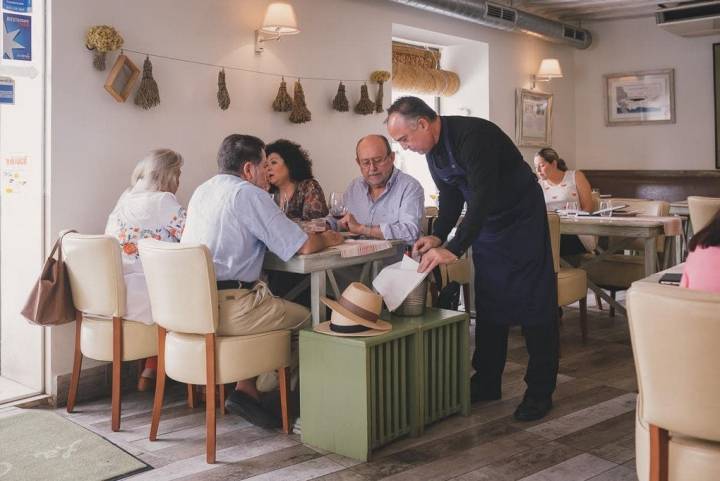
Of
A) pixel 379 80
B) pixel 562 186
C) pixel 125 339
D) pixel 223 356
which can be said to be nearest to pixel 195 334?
pixel 223 356

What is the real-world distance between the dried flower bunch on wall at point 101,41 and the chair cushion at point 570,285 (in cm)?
303

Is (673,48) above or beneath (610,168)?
above

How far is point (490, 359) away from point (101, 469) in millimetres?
1903

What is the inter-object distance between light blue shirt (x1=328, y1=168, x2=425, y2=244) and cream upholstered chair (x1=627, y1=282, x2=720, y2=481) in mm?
2142

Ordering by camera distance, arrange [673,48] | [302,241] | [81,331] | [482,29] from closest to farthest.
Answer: [302,241] → [81,331] → [482,29] → [673,48]

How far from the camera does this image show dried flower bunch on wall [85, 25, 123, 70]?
12.6 ft

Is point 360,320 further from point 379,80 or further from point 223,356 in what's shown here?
point 379,80

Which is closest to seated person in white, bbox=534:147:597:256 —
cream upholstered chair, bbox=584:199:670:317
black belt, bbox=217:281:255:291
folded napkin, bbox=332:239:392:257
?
cream upholstered chair, bbox=584:199:670:317

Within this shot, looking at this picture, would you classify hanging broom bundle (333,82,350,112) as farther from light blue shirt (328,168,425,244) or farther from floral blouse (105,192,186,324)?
floral blouse (105,192,186,324)

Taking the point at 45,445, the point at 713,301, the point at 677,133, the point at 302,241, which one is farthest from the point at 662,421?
the point at 677,133

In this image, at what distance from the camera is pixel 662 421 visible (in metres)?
1.78

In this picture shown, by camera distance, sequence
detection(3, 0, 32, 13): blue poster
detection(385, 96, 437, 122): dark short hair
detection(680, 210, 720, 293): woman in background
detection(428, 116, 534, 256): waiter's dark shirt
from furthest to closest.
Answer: detection(3, 0, 32, 13): blue poster, detection(385, 96, 437, 122): dark short hair, detection(428, 116, 534, 256): waiter's dark shirt, detection(680, 210, 720, 293): woman in background

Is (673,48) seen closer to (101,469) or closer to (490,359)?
(490,359)

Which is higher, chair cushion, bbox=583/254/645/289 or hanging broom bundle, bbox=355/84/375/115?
hanging broom bundle, bbox=355/84/375/115
